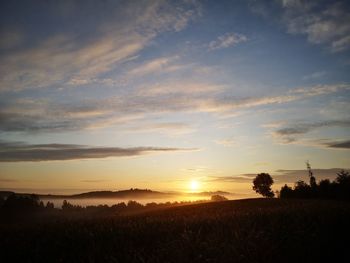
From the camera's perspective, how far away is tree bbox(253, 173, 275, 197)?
96688 mm

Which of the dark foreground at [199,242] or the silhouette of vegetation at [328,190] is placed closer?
the dark foreground at [199,242]

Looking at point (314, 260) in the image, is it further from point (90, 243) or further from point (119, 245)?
point (90, 243)

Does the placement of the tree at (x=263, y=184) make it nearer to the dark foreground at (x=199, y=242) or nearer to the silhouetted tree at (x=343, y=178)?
the silhouetted tree at (x=343, y=178)

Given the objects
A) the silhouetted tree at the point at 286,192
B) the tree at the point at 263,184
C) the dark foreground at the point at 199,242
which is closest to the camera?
the dark foreground at the point at 199,242

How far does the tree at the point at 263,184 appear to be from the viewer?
96688mm

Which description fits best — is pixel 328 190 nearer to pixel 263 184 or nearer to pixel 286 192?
pixel 286 192

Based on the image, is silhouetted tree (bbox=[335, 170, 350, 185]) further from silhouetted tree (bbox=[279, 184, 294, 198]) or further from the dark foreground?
Answer: the dark foreground

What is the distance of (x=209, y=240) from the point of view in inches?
375

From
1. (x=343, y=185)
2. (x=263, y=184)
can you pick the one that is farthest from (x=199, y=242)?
(x=263, y=184)

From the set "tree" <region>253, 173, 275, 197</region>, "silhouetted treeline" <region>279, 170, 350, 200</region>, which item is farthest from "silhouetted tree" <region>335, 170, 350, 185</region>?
"tree" <region>253, 173, 275, 197</region>

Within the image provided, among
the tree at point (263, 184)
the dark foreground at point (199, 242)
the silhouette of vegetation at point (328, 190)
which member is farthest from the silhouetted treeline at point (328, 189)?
the dark foreground at point (199, 242)

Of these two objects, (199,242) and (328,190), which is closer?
(199,242)

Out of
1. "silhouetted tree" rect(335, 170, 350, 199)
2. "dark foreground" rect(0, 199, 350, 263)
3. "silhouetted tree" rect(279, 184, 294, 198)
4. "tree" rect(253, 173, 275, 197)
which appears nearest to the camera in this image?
"dark foreground" rect(0, 199, 350, 263)

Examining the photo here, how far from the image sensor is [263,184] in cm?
9688
